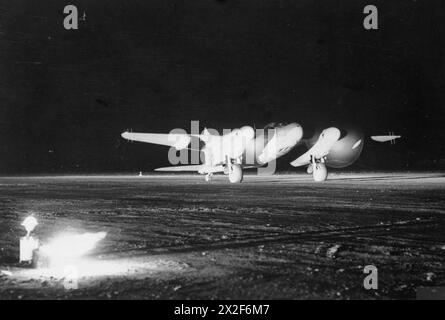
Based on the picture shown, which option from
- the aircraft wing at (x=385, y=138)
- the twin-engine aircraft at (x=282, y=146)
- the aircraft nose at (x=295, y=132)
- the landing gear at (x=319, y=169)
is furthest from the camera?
the aircraft wing at (x=385, y=138)

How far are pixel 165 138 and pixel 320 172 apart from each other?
10.4 m

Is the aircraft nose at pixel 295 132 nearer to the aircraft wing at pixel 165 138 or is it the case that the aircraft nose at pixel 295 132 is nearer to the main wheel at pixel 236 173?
the main wheel at pixel 236 173

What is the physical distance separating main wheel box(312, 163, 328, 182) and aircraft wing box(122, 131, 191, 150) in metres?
8.06

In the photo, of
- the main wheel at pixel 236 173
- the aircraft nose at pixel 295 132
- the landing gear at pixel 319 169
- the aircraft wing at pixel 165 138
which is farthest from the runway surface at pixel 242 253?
the aircraft wing at pixel 165 138

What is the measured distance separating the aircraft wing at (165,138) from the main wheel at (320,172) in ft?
26.4

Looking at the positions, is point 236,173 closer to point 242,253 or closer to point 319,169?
point 319,169

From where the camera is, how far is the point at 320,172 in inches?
1000

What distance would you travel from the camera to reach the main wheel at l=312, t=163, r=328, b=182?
25.2 metres

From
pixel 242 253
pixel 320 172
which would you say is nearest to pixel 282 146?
pixel 320 172

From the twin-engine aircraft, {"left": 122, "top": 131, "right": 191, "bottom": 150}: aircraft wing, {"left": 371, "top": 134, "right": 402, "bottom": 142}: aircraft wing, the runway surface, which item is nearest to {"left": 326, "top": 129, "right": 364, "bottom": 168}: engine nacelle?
the twin-engine aircraft

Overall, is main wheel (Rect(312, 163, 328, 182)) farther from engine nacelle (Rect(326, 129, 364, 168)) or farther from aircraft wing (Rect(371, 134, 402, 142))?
aircraft wing (Rect(371, 134, 402, 142))

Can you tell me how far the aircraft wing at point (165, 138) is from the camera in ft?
89.2
